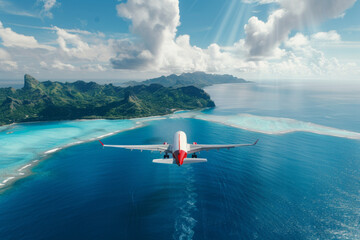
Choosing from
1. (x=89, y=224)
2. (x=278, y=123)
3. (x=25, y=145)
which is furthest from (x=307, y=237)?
(x=25, y=145)

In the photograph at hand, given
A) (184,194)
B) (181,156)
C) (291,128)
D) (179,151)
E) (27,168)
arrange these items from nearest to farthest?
(181,156), (179,151), (184,194), (27,168), (291,128)

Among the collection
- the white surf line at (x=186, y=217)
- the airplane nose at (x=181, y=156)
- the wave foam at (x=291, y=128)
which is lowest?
the white surf line at (x=186, y=217)

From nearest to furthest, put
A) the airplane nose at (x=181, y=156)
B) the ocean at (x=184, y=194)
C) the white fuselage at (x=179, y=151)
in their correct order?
1. the ocean at (x=184, y=194)
2. the airplane nose at (x=181, y=156)
3. the white fuselage at (x=179, y=151)

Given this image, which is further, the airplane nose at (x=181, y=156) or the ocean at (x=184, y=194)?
the airplane nose at (x=181, y=156)

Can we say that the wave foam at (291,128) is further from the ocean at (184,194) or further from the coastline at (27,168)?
the coastline at (27,168)

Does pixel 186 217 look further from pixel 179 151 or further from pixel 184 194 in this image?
pixel 179 151

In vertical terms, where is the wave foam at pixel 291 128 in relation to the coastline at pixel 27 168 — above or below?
above

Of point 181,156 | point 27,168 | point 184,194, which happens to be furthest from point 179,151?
point 27,168

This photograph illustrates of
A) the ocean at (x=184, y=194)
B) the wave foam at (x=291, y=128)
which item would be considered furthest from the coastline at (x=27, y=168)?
the wave foam at (x=291, y=128)

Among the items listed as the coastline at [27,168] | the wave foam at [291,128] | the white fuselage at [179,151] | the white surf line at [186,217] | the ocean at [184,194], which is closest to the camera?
the white surf line at [186,217]

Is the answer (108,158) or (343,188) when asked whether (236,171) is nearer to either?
(343,188)

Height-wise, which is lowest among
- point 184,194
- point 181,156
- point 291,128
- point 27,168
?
point 27,168
